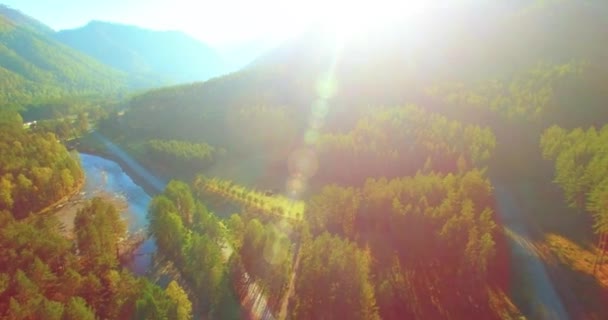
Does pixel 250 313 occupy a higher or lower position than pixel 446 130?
lower

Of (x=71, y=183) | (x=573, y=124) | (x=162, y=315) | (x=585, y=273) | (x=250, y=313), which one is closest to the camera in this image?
(x=162, y=315)

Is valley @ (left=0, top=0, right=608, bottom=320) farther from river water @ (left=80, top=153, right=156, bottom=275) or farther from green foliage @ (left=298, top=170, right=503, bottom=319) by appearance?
river water @ (left=80, top=153, right=156, bottom=275)

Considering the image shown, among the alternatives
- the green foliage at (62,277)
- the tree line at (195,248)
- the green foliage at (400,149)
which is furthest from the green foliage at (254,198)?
the green foliage at (62,277)

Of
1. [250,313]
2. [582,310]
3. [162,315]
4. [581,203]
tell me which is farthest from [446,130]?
[162,315]

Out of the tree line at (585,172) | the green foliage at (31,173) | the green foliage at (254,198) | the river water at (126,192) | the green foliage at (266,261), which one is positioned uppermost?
the tree line at (585,172)

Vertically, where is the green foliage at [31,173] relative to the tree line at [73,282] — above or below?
below

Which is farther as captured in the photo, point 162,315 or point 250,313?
point 250,313

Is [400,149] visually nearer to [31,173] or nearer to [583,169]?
[583,169]

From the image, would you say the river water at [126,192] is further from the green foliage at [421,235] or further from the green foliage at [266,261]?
the green foliage at [421,235]

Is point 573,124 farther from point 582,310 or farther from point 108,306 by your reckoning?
point 108,306
